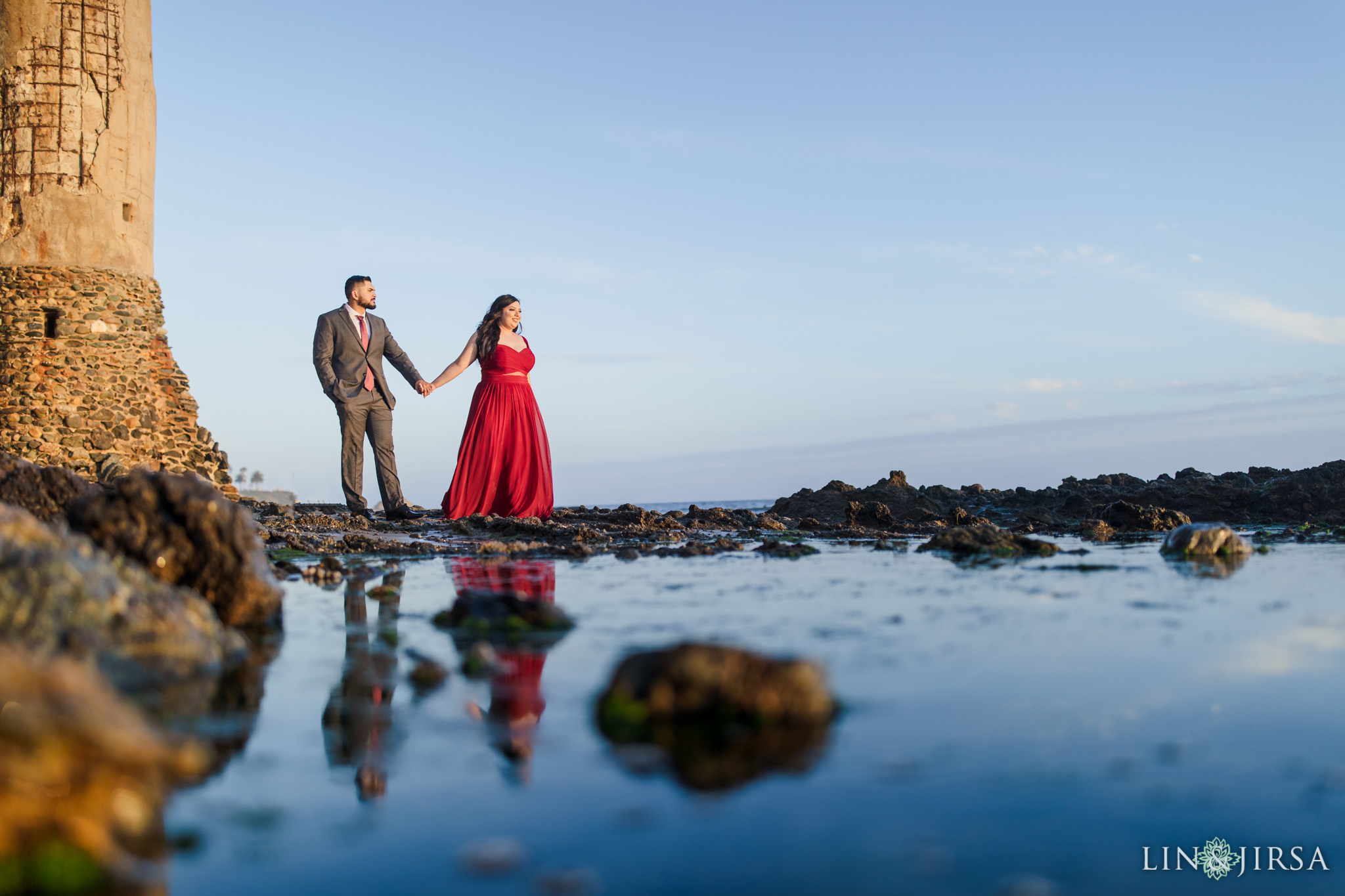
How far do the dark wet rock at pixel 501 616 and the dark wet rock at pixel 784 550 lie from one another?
4485mm

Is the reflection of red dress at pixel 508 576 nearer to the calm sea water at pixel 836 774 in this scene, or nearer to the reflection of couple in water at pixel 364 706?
the reflection of couple in water at pixel 364 706

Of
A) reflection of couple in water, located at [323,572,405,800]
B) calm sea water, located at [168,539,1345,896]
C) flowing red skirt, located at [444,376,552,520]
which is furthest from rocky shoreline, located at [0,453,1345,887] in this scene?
flowing red skirt, located at [444,376,552,520]

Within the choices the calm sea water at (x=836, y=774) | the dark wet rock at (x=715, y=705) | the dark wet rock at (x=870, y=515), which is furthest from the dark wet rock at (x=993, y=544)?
the dark wet rock at (x=715, y=705)

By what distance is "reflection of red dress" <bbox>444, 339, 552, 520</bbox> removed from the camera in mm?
12711

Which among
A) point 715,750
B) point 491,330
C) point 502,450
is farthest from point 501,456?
point 715,750

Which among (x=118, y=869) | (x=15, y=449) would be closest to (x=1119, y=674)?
(x=118, y=869)

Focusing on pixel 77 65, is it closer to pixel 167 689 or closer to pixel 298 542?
pixel 298 542

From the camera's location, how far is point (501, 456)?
12812mm

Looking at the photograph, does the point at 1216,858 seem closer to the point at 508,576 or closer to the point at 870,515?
the point at 508,576

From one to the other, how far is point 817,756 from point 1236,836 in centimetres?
98

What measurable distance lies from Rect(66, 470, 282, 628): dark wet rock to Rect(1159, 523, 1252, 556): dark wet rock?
299 inches

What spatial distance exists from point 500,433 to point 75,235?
20.3ft

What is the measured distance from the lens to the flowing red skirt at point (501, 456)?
1272 centimetres

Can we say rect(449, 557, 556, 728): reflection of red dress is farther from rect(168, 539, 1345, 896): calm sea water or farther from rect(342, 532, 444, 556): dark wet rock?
rect(342, 532, 444, 556): dark wet rock
